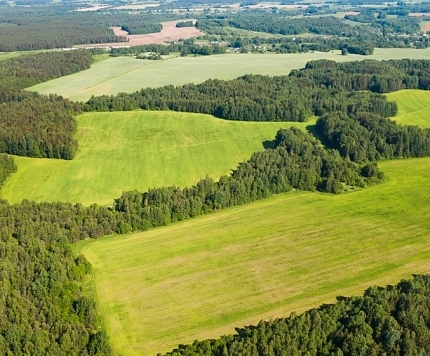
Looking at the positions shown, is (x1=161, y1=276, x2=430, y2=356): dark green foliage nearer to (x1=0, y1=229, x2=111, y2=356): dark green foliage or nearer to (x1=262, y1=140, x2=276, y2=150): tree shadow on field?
(x1=0, y1=229, x2=111, y2=356): dark green foliage

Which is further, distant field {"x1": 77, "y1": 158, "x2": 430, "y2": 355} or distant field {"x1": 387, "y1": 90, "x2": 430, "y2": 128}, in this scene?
distant field {"x1": 387, "y1": 90, "x2": 430, "y2": 128}

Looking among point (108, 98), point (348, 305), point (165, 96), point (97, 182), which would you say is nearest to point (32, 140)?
point (97, 182)

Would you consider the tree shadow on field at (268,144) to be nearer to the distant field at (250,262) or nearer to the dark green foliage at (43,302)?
the distant field at (250,262)

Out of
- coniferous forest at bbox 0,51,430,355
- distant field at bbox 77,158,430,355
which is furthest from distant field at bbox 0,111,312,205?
distant field at bbox 77,158,430,355

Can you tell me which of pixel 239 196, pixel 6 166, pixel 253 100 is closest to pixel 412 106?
pixel 253 100

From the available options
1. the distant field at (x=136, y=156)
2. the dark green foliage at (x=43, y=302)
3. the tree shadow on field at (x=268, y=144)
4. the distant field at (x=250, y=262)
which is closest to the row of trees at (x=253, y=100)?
the distant field at (x=136, y=156)

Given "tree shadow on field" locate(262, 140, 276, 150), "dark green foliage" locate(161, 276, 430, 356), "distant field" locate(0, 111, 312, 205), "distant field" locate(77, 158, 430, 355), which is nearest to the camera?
"dark green foliage" locate(161, 276, 430, 356)

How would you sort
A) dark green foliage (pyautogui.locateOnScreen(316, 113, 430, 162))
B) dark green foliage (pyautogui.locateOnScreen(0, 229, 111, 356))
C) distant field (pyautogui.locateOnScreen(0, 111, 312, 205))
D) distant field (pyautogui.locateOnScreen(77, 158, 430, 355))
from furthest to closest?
dark green foliage (pyautogui.locateOnScreen(316, 113, 430, 162))
distant field (pyautogui.locateOnScreen(0, 111, 312, 205))
distant field (pyautogui.locateOnScreen(77, 158, 430, 355))
dark green foliage (pyautogui.locateOnScreen(0, 229, 111, 356))
